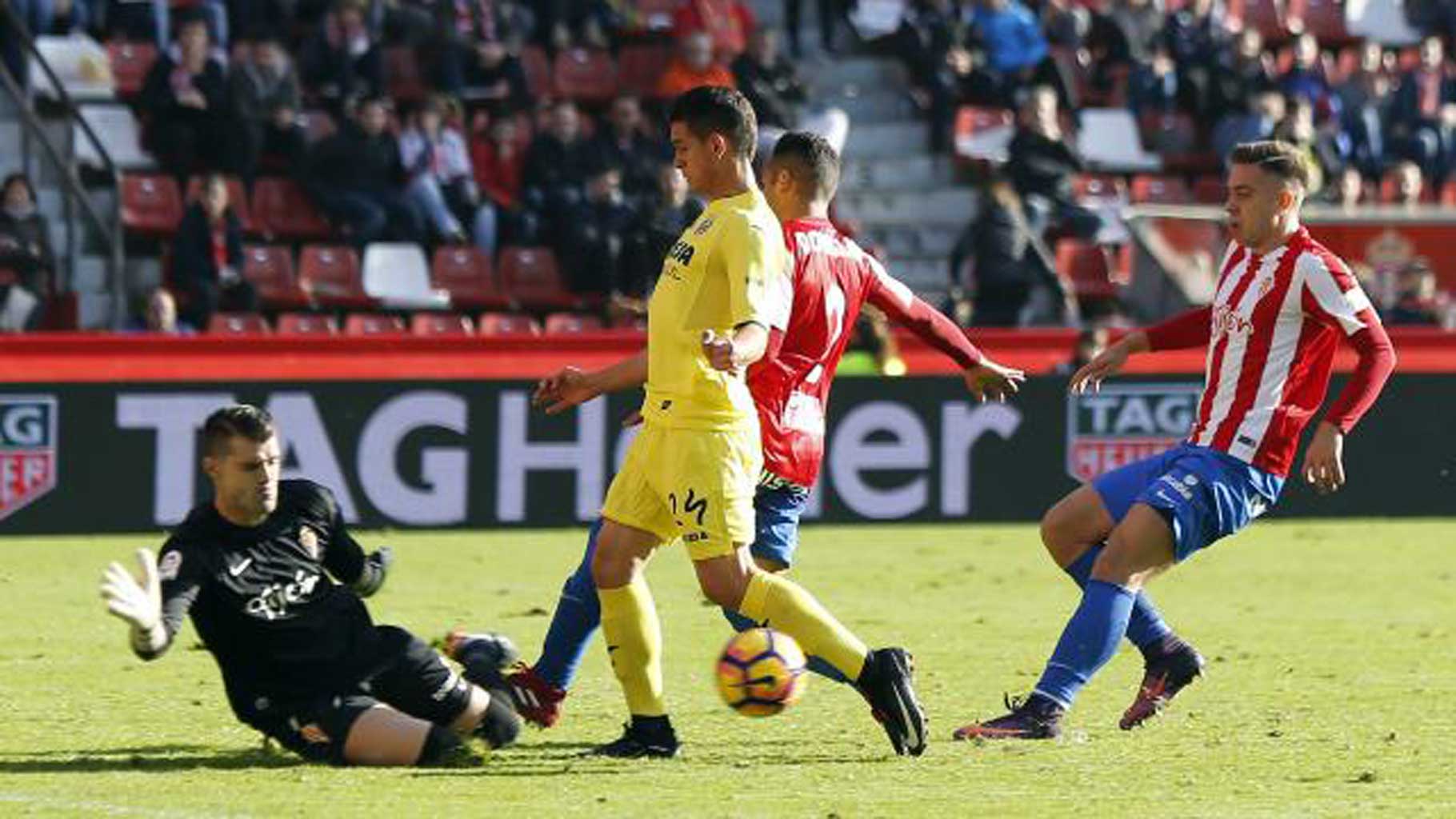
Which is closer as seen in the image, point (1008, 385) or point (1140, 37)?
point (1008, 385)

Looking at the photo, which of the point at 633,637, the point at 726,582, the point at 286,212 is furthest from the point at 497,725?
the point at 286,212

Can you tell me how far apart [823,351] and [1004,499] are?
951 cm

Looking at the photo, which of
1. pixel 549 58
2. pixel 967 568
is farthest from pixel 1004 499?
pixel 549 58

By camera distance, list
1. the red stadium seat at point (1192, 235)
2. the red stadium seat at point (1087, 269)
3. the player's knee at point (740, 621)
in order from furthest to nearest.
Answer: the red stadium seat at point (1087, 269) < the red stadium seat at point (1192, 235) < the player's knee at point (740, 621)

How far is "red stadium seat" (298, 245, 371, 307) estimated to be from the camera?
23156 mm

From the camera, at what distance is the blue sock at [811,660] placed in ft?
32.9

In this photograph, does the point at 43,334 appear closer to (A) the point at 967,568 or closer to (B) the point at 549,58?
(A) the point at 967,568

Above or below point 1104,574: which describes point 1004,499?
below

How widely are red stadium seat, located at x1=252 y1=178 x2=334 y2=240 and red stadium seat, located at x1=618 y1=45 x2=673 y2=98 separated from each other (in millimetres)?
3145

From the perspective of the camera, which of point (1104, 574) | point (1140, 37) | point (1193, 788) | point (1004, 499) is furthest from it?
point (1140, 37)

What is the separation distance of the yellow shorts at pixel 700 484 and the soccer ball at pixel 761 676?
352mm

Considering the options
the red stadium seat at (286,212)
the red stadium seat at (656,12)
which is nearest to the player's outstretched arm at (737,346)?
the red stadium seat at (286,212)

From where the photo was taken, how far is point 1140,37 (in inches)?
1128

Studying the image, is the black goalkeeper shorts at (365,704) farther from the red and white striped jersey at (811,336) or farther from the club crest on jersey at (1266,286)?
the club crest on jersey at (1266,286)
